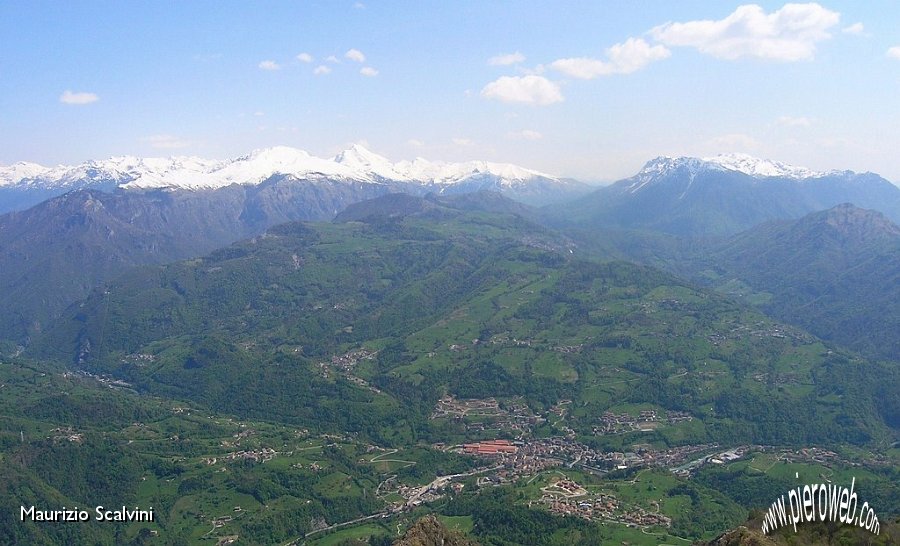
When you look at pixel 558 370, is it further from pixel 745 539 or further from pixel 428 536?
pixel 745 539

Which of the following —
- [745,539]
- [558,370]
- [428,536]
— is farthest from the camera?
[558,370]

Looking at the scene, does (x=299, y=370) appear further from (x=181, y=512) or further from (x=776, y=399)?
(x=776, y=399)

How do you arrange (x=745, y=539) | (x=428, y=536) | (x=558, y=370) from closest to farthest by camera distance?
1. (x=745, y=539)
2. (x=428, y=536)
3. (x=558, y=370)

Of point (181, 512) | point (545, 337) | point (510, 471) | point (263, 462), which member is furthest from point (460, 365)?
point (181, 512)

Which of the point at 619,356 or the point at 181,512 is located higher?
the point at 619,356

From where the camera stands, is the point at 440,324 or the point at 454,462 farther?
the point at 440,324

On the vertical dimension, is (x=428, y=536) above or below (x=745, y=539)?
below

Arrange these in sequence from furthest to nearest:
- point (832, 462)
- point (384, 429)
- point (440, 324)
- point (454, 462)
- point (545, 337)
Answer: point (440, 324)
point (545, 337)
point (384, 429)
point (454, 462)
point (832, 462)

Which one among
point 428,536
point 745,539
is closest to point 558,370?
point 428,536

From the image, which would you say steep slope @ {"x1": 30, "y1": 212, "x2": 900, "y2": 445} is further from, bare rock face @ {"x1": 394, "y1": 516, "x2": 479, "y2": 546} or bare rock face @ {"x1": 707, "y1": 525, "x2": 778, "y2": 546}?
bare rock face @ {"x1": 707, "y1": 525, "x2": 778, "y2": 546}

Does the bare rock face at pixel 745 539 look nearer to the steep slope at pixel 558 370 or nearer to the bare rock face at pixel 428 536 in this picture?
the bare rock face at pixel 428 536

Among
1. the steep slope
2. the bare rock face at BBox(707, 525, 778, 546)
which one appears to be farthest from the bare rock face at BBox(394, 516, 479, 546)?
the steep slope
